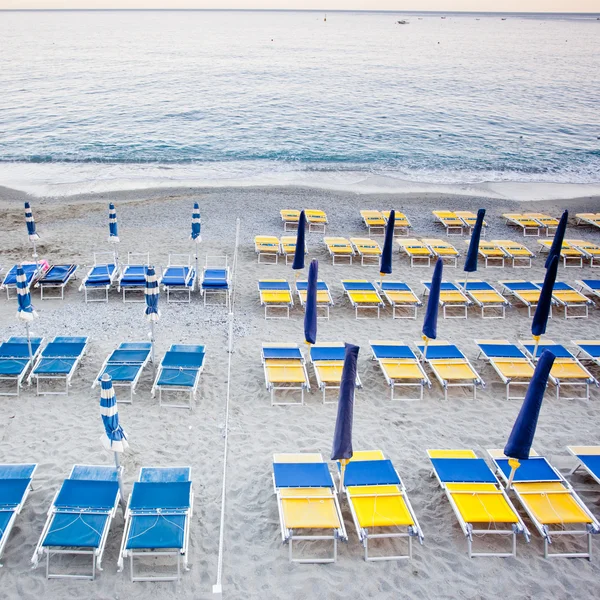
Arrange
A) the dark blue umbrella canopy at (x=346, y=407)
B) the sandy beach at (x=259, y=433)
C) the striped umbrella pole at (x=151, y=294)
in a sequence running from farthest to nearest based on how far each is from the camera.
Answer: the striped umbrella pole at (x=151, y=294) < the dark blue umbrella canopy at (x=346, y=407) < the sandy beach at (x=259, y=433)

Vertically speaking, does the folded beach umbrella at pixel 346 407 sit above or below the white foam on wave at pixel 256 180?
above

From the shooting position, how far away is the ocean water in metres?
27.1

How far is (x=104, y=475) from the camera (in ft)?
21.7

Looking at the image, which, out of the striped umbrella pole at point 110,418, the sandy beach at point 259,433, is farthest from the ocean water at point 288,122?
the striped umbrella pole at point 110,418

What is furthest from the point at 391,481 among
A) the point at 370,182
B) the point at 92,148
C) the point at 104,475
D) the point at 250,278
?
the point at 92,148

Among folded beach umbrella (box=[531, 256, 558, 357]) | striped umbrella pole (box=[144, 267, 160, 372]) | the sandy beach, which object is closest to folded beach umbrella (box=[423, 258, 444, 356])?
the sandy beach

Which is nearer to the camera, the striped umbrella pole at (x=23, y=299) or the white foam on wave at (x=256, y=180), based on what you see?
the striped umbrella pole at (x=23, y=299)

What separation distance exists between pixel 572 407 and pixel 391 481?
4.17 meters

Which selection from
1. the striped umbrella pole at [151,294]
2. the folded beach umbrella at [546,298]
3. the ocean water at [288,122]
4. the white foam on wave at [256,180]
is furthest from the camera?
the ocean water at [288,122]

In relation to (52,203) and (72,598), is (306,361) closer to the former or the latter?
(72,598)

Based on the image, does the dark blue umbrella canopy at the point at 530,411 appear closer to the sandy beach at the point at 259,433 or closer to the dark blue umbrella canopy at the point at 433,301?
the sandy beach at the point at 259,433

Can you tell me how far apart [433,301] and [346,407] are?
135 inches

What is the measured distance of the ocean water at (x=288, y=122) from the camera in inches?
1066

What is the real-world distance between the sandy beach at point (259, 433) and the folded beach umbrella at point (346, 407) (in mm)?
1025
